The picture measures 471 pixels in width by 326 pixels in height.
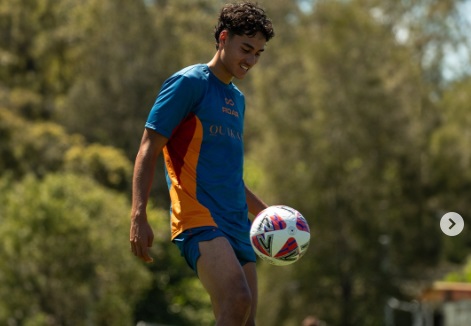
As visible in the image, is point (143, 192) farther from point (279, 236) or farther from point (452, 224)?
point (452, 224)

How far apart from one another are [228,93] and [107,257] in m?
18.3

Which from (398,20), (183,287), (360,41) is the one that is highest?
(398,20)

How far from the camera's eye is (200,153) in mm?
7551

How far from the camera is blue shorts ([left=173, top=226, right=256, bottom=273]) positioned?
7336 millimetres

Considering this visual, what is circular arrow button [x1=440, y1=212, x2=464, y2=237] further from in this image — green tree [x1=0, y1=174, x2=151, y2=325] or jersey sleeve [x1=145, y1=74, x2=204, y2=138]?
green tree [x1=0, y1=174, x2=151, y2=325]

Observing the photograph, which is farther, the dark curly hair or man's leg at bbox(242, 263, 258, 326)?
the dark curly hair

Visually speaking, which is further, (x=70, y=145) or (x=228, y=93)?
(x=70, y=145)

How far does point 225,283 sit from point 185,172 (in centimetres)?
90

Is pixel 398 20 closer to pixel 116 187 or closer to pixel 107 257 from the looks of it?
pixel 116 187

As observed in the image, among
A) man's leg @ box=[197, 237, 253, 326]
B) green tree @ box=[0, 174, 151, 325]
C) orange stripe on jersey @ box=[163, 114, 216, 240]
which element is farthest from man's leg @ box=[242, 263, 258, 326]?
green tree @ box=[0, 174, 151, 325]

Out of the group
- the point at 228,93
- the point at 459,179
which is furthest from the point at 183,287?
the point at 228,93

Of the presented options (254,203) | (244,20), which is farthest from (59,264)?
→ (244,20)

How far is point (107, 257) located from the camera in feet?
84.1

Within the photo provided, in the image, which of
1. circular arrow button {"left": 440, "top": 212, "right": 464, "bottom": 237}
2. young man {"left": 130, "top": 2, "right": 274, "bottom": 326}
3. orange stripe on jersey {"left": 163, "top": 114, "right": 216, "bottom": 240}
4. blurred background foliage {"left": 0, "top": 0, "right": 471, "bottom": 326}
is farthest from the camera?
blurred background foliage {"left": 0, "top": 0, "right": 471, "bottom": 326}
